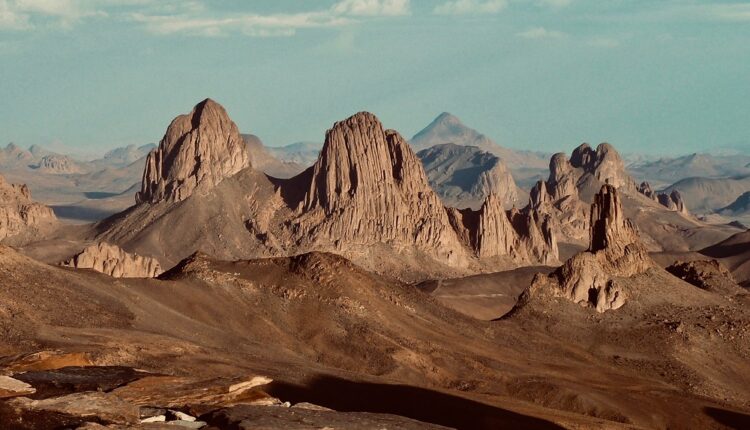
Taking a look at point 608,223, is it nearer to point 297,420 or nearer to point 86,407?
point 297,420

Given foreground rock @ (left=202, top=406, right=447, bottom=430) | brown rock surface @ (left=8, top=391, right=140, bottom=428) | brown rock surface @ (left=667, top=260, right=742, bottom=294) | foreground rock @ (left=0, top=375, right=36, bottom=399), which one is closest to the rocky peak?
brown rock surface @ (left=667, top=260, right=742, bottom=294)

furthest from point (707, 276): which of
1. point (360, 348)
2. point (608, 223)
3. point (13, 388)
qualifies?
point (13, 388)

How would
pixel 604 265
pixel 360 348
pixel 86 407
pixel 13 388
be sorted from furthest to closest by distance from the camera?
pixel 604 265
pixel 360 348
pixel 13 388
pixel 86 407

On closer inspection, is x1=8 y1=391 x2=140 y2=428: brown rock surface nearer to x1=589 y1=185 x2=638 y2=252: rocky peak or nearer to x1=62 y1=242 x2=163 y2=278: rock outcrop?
x1=589 y1=185 x2=638 y2=252: rocky peak

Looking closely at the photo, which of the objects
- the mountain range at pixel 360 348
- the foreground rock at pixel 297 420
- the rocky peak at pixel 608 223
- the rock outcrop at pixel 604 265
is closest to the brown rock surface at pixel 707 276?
the mountain range at pixel 360 348

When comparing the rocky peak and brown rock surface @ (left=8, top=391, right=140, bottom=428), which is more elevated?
brown rock surface @ (left=8, top=391, right=140, bottom=428)
